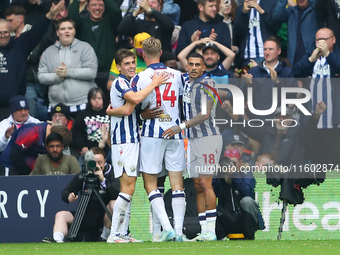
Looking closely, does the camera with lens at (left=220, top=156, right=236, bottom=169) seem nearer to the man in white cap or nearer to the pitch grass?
Result: the pitch grass

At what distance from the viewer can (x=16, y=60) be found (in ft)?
35.2

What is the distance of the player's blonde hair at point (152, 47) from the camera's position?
692cm

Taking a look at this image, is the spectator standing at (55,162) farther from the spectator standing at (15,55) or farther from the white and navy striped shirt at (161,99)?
the white and navy striped shirt at (161,99)

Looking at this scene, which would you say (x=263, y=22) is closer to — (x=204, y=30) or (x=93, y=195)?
(x=204, y=30)

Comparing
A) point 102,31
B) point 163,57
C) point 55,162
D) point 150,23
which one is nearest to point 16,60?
point 102,31

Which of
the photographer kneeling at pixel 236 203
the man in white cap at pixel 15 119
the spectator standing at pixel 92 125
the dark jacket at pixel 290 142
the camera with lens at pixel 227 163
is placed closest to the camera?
the photographer kneeling at pixel 236 203

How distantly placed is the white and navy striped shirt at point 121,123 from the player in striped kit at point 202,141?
22.4 inches

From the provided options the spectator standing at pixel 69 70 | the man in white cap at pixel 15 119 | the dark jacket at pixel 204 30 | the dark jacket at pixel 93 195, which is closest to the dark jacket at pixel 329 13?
the dark jacket at pixel 204 30

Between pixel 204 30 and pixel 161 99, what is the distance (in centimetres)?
376

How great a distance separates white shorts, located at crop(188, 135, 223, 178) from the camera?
7.30 m

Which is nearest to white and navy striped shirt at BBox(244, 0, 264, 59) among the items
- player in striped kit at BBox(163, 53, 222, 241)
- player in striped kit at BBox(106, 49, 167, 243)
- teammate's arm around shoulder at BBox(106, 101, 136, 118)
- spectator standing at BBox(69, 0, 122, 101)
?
spectator standing at BBox(69, 0, 122, 101)

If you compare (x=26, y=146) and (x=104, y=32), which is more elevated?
(x=104, y=32)

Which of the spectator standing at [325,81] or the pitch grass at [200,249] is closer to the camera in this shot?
the pitch grass at [200,249]

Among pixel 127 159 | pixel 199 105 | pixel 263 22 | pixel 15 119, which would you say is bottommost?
pixel 127 159
